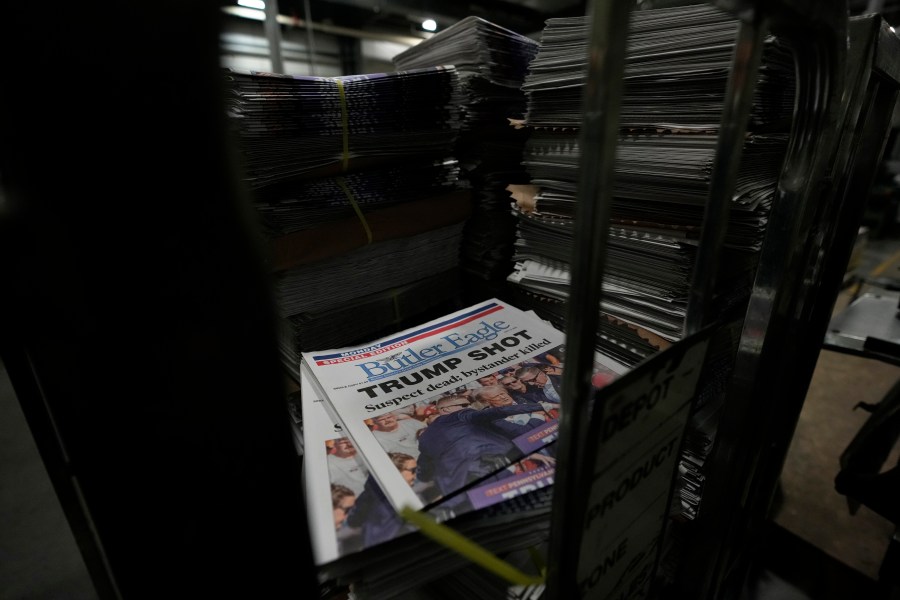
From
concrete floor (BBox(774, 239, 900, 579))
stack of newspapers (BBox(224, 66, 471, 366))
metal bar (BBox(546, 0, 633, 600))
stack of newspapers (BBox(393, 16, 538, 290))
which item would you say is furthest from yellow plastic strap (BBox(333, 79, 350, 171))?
concrete floor (BBox(774, 239, 900, 579))

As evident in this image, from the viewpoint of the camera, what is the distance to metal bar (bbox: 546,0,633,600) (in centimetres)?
28

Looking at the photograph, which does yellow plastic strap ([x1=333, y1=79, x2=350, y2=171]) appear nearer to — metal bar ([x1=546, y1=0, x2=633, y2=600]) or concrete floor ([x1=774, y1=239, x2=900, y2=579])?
metal bar ([x1=546, y1=0, x2=633, y2=600])

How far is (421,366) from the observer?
792 millimetres

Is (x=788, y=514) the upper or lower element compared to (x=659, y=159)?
lower

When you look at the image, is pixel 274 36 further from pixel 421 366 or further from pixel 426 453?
pixel 426 453

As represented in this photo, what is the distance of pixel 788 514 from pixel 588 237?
2047mm

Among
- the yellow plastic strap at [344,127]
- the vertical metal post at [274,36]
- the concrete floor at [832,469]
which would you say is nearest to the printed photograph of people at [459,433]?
the yellow plastic strap at [344,127]

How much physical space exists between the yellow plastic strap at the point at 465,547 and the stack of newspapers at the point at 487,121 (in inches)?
31.9

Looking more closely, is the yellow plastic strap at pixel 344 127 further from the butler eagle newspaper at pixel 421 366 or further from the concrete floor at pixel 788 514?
the concrete floor at pixel 788 514

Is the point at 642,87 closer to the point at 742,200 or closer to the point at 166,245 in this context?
the point at 742,200

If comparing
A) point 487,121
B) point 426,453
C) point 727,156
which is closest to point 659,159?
point 727,156

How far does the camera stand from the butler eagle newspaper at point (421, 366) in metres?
0.61

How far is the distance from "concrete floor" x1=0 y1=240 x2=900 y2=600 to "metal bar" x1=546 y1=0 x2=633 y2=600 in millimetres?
1469

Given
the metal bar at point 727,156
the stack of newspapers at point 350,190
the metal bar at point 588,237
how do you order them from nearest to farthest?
the metal bar at point 588,237, the metal bar at point 727,156, the stack of newspapers at point 350,190
